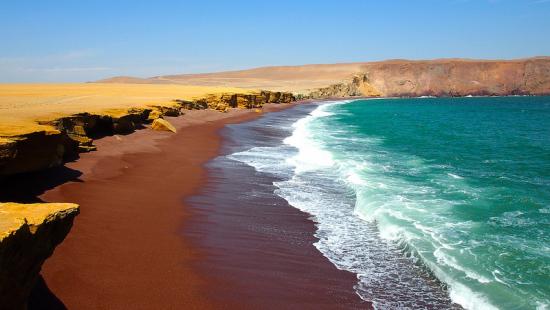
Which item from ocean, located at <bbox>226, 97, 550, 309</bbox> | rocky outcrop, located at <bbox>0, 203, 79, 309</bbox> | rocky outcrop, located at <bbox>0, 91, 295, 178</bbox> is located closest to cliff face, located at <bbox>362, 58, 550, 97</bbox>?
rocky outcrop, located at <bbox>0, 91, 295, 178</bbox>

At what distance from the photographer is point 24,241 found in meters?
4.93

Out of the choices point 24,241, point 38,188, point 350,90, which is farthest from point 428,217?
point 350,90

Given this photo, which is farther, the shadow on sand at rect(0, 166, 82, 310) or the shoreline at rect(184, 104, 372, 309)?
the shoreline at rect(184, 104, 372, 309)

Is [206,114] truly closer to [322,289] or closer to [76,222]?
[76,222]

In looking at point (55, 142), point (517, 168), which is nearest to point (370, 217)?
point (55, 142)

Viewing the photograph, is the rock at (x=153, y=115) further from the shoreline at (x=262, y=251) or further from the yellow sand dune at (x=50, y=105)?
the shoreline at (x=262, y=251)

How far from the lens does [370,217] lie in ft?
40.7

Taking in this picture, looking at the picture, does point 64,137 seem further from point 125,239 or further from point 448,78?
point 448,78

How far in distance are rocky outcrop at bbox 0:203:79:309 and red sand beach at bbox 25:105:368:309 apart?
1.59m

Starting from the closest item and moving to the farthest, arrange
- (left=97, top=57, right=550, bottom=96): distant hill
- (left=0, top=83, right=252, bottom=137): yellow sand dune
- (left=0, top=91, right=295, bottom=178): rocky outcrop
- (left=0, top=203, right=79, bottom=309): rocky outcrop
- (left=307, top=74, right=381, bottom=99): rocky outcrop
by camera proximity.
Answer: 1. (left=0, top=203, right=79, bottom=309): rocky outcrop
2. (left=0, top=91, right=295, bottom=178): rocky outcrop
3. (left=0, top=83, right=252, bottom=137): yellow sand dune
4. (left=307, top=74, right=381, bottom=99): rocky outcrop
5. (left=97, top=57, right=550, bottom=96): distant hill

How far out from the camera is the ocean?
837 centimetres

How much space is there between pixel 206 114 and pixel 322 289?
116 ft

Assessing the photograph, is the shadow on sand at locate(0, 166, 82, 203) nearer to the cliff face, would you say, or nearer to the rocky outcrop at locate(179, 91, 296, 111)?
the rocky outcrop at locate(179, 91, 296, 111)

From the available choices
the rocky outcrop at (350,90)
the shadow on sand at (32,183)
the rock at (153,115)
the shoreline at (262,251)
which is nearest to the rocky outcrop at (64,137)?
the rock at (153,115)
